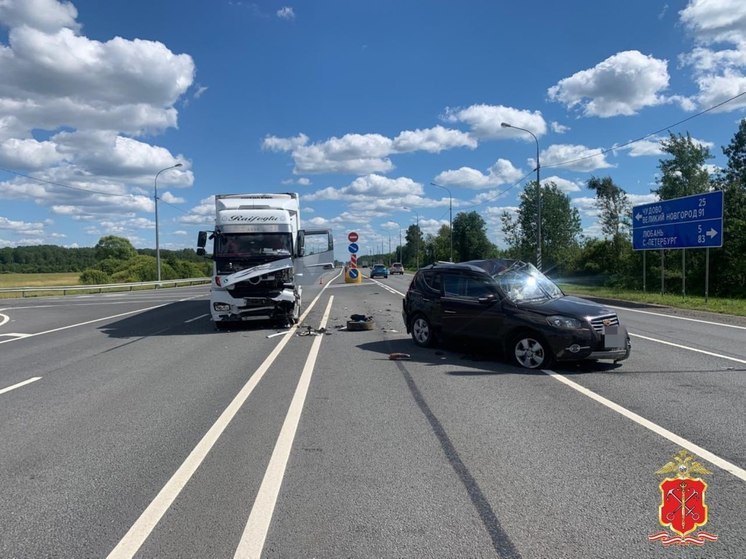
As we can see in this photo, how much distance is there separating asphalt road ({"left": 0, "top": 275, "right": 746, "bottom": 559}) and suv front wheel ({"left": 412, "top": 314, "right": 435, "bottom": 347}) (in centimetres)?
113

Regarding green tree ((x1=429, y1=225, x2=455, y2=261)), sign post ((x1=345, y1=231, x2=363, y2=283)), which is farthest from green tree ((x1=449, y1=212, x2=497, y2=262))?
sign post ((x1=345, y1=231, x2=363, y2=283))

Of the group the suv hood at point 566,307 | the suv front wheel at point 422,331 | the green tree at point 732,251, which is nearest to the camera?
the suv hood at point 566,307

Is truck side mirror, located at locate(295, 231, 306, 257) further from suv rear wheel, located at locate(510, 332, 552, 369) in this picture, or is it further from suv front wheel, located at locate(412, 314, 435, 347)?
→ suv rear wheel, located at locate(510, 332, 552, 369)

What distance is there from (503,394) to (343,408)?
6.83ft

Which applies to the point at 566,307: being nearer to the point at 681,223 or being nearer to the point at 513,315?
the point at 513,315

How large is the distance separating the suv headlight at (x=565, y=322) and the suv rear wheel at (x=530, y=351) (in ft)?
1.22

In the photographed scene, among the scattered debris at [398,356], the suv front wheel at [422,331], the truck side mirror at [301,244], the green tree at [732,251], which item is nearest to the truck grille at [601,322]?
the scattered debris at [398,356]

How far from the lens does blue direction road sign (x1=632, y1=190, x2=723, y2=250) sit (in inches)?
885

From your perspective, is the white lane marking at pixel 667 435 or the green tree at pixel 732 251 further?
the green tree at pixel 732 251

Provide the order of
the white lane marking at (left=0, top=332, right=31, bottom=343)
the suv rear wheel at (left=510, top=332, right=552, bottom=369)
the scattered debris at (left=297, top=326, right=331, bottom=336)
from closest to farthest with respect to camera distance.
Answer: the suv rear wheel at (left=510, top=332, right=552, bottom=369)
the scattered debris at (left=297, top=326, right=331, bottom=336)
the white lane marking at (left=0, top=332, right=31, bottom=343)

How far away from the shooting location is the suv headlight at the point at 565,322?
27.3 ft

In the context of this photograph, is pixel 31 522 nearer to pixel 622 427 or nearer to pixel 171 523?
pixel 171 523

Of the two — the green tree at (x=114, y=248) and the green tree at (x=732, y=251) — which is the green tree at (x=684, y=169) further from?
the green tree at (x=114, y=248)

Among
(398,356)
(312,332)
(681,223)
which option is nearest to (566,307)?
(398,356)
